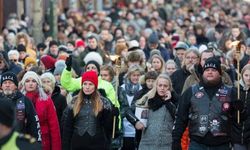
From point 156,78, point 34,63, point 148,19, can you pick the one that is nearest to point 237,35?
point 34,63

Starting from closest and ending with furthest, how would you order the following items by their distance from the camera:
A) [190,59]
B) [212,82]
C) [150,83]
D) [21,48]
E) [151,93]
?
[212,82], [151,93], [150,83], [190,59], [21,48]

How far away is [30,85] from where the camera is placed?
45.4 feet

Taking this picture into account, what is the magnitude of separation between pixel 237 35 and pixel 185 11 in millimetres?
20683

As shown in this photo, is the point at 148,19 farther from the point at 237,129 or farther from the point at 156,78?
the point at 237,129

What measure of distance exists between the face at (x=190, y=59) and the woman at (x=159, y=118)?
2.68 m

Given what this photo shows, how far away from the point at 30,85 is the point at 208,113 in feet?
7.68

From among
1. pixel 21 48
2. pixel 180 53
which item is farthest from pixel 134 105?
pixel 21 48

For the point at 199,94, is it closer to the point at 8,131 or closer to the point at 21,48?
the point at 8,131

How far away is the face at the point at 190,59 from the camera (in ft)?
55.6

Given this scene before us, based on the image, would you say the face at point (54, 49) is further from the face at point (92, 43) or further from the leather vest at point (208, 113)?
the leather vest at point (208, 113)

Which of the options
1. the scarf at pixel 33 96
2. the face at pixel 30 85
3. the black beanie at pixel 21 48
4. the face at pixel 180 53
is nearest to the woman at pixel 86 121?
the scarf at pixel 33 96

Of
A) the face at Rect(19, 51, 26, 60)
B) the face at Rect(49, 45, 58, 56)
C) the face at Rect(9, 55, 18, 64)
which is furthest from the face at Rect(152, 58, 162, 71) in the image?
the face at Rect(49, 45, 58, 56)

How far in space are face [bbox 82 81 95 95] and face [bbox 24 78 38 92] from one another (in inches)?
26.1

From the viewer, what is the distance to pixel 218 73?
503 inches
